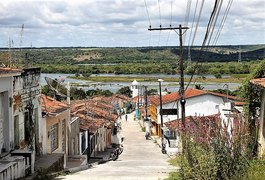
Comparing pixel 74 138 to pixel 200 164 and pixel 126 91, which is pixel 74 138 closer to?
pixel 200 164

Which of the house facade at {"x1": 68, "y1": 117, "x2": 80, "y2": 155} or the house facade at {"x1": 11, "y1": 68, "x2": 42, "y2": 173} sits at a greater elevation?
the house facade at {"x1": 11, "y1": 68, "x2": 42, "y2": 173}

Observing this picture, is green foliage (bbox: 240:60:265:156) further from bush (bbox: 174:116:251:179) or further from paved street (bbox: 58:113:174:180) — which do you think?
bush (bbox: 174:116:251:179)

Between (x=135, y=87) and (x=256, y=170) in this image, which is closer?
(x=256, y=170)

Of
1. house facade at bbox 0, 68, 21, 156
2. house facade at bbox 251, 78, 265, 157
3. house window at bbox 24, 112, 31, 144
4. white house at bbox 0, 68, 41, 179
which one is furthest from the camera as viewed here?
house window at bbox 24, 112, 31, 144

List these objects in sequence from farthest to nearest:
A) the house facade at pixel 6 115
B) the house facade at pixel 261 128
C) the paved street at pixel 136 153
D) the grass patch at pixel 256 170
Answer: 1. the paved street at pixel 136 153
2. the house facade at pixel 6 115
3. the house facade at pixel 261 128
4. the grass patch at pixel 256 170

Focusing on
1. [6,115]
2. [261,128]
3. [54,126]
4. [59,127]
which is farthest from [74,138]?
[261,128]

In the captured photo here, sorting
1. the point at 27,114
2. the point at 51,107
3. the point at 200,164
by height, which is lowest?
the point at 200,164

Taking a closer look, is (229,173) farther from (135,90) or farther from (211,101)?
(135,90)

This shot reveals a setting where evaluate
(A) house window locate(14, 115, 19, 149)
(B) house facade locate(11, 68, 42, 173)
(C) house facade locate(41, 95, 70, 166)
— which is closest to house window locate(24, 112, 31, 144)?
(B) house facade locate(11, 68, 42, 173)

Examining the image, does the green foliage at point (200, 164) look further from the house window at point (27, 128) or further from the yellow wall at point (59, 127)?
the yellow wall at point (59, 127)

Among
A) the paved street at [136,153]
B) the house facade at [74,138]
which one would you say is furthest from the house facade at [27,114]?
the house facade at [74,138]

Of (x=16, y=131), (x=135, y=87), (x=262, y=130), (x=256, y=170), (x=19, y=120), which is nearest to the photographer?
(x=256, y=170)

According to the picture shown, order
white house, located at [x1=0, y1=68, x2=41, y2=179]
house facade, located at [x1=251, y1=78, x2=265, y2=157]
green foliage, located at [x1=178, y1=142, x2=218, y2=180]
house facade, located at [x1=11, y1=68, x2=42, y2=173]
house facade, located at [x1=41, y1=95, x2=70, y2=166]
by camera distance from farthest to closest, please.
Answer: house facade, located at [x1=41, y1=95, x2=70, y2=166], house facade, located at [x1=11, y1=68, x2=42, y2=173], house facade, located at [x1=251, y1=78, x2=265, y2=157], white house, located at [x1=0, y1=68, x2=41, y2=179], green foliage, located at [x1=178, y1=142, x2=218, y2=180]

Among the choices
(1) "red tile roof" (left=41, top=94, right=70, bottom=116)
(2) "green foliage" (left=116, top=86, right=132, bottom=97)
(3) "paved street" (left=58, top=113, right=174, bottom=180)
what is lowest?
(3) "paved street" (left=58, top=113, right=174, bottom=180)
